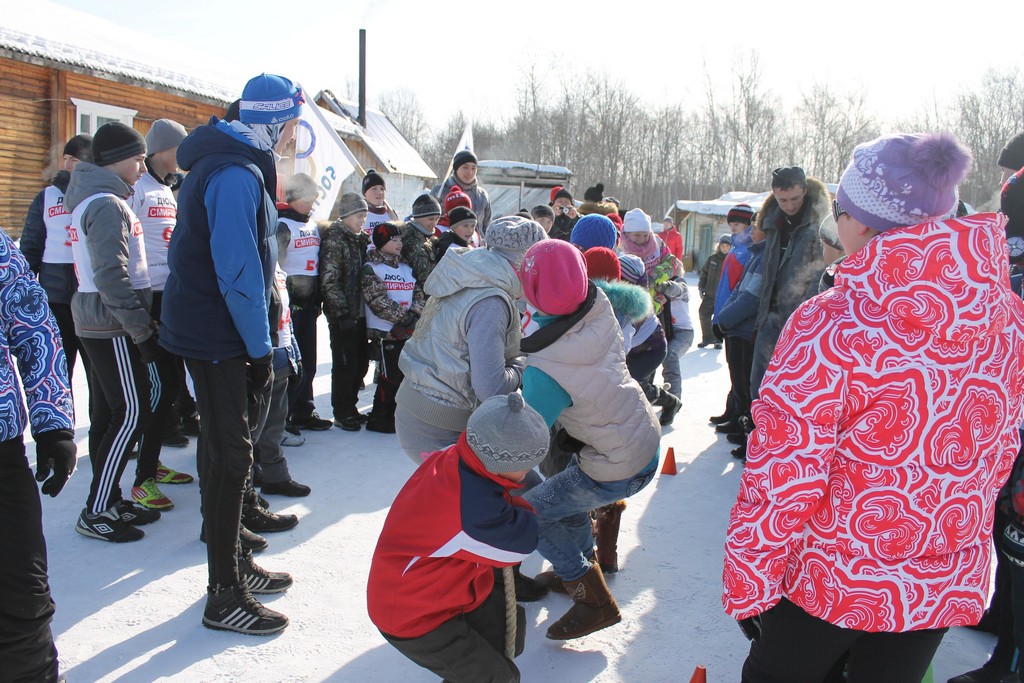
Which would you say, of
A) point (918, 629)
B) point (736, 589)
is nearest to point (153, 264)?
point (736, 589)

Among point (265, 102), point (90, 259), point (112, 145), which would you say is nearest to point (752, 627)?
point (265, 102)

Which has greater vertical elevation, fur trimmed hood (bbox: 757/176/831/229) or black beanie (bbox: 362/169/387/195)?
black beanie (bbox: 362/169/387/195)

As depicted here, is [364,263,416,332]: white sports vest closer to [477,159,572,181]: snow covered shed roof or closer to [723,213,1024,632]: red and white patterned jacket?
[723,213,1024,632]: red and white patterned jacket

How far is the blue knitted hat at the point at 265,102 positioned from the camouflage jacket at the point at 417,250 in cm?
318

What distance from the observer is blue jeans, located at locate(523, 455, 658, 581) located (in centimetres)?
295

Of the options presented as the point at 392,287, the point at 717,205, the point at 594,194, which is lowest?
the point at 392,287

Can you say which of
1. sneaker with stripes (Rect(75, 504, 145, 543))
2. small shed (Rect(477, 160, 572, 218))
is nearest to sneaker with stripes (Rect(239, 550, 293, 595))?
sneaker with stripes (Rect(75, 504, 145, 543))

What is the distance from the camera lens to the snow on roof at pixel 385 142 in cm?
2522

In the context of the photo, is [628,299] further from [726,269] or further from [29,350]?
[726,269]

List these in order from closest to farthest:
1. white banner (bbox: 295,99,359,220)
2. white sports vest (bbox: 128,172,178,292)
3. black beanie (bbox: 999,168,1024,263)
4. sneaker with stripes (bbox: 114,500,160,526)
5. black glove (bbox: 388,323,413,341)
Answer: black beanie (bbox: 999,168,1024,263) < sneaker with stripes (bbox: 114,500,160,526) < white sports vest (bbox: 128,172,178,292) < black glove (bbox: 388,323,413,341) < white banner (bbox: 295,99,359,220)

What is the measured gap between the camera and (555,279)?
2.70 m

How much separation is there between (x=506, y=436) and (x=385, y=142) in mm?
27432

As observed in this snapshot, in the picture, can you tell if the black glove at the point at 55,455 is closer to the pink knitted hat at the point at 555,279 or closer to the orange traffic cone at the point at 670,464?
the pink knitted hat at the point at 555,279

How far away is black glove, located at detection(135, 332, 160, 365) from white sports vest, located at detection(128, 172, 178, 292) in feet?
1.88
